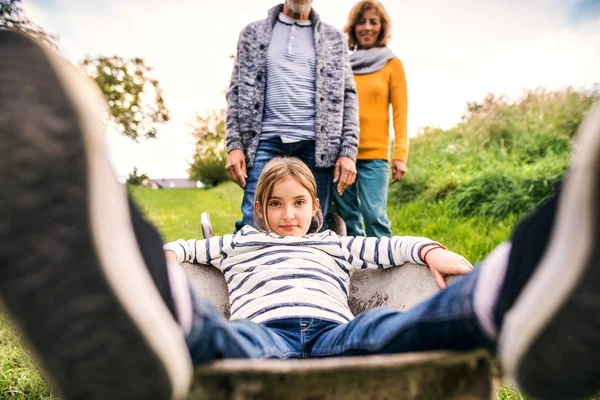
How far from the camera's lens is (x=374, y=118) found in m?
2.76

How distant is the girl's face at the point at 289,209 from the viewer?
5.44 feet

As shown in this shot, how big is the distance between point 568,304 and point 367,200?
2.08 metres

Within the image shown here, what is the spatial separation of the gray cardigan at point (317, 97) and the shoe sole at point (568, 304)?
5.57 feet

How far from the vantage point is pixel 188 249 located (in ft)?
5.33

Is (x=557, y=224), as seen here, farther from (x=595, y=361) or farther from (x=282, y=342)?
(x=282, y=342)

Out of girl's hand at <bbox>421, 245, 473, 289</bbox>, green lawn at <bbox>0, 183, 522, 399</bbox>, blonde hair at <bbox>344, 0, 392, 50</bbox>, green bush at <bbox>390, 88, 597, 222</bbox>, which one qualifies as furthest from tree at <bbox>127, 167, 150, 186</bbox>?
girl's hand at <bbox>421, 245, 473, 289</bbox>

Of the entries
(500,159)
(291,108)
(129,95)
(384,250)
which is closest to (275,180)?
(384,250)

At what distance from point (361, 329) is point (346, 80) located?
1.69 meters

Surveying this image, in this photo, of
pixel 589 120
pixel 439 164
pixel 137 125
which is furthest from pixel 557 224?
pixel 137 125

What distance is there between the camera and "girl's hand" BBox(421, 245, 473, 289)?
48.4 inches

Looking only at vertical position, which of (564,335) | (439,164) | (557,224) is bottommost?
(439,164)

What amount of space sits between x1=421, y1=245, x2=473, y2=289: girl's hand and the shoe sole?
585 mm

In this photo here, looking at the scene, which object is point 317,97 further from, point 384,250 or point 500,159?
point 500,159

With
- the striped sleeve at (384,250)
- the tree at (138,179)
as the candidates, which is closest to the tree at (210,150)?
the tree at (138,179)
